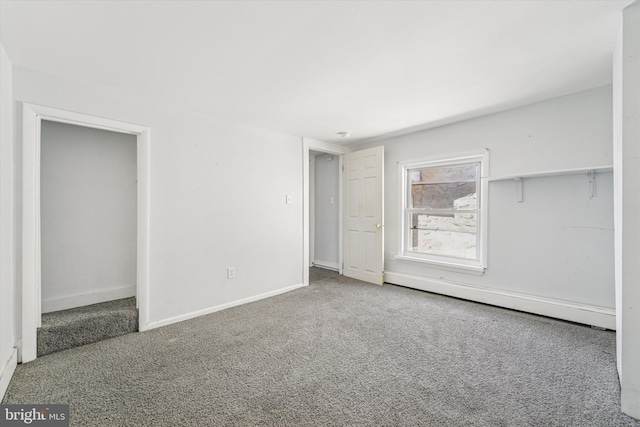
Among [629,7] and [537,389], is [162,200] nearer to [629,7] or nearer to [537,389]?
[537,389]

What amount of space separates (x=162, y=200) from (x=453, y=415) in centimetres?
301

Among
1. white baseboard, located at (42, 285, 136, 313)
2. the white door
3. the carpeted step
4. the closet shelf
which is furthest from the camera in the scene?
the white door

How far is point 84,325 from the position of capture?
2.53 metres

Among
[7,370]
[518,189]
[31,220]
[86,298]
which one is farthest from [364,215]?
[7,370]

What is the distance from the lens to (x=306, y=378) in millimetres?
1971

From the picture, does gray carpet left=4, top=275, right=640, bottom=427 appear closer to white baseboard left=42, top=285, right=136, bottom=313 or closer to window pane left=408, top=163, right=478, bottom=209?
white baseboard left=42, top=285, right=136, bottom=313

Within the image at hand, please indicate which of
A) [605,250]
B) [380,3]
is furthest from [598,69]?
[380,3]

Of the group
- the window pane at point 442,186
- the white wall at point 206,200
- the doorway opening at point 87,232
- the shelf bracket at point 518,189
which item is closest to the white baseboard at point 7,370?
the doorway opening at point 87,232

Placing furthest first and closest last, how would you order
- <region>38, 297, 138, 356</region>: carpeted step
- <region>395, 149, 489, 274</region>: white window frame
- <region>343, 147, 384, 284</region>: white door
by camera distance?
<region>343, 147, 384, 284</region>: white door < <region>395, 149, 489, 274</region>: white window frame < <region>38, 297, 138, 356</region>: carpeted step

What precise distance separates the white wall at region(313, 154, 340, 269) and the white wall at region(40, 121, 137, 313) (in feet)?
10.5

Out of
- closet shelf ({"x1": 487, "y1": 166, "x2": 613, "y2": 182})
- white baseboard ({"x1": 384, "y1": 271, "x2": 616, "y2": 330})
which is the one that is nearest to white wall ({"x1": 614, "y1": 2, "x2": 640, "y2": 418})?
closet shelf ({"x1": 487, "y1": 166, "x2": 613, "y2": 182})

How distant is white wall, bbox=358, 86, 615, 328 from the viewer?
8.86ft

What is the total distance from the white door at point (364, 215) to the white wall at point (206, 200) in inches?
40.4

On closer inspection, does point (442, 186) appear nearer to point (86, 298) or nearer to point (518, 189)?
point (518, 189)
